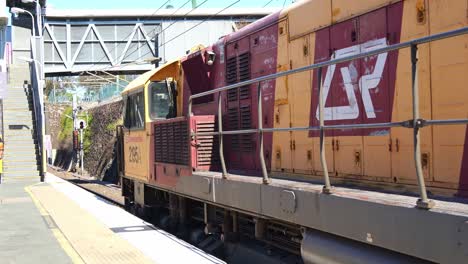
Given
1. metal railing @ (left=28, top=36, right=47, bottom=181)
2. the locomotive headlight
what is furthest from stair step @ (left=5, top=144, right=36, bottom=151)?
the locomotive headlight

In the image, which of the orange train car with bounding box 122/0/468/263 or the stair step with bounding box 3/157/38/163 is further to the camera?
the stair step with bounding box 3/157/38/163

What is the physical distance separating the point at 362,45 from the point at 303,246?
6.47 feet

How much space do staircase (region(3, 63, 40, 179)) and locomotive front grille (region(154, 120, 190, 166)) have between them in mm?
16609

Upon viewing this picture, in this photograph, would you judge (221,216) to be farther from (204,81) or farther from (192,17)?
(192,17)

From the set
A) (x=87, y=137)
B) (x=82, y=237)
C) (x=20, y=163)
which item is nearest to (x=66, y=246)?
(x=82, y=237)

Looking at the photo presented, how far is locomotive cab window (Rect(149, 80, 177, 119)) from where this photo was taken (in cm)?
939

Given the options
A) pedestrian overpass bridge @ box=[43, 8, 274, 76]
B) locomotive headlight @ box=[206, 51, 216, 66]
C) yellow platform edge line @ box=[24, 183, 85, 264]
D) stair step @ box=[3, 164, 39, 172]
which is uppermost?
pedestrian overpass bridge @ box=[43, 8, 274, 76]

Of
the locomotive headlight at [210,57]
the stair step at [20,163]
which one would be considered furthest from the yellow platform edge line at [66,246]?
the stair step at [20,163]

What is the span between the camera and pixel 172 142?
26.1 ft

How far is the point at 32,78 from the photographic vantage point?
106ft

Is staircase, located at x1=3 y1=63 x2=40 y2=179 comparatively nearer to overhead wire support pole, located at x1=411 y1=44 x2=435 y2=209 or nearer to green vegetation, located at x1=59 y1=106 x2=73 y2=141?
green vegetation, located at x1=59 y1=106 x2=73 y2=141

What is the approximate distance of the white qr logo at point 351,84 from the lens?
15.3 ft

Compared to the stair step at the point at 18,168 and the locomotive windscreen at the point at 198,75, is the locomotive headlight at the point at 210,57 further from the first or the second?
the stair step at the point at 18,168

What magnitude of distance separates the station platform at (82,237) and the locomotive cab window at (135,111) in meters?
1.89
